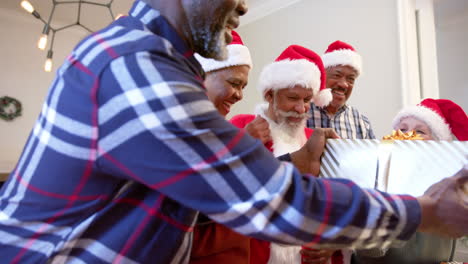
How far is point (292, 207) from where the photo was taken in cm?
47

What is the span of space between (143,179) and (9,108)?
5151 millimetres

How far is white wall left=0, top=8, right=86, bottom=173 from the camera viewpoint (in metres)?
4.73

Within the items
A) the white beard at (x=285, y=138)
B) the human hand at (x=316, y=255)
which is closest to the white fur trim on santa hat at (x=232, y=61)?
the white beard at (x=285, y=138)

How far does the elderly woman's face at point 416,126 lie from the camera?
1.51 metres

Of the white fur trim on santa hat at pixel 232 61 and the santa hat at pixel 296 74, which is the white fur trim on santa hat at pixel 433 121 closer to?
the santa hat at pixel 296 74

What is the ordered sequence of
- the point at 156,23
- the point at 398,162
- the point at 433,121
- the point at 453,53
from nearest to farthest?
the point at 156,23 < the point at 398,162 < the point at 433,121 < the point at 453,53

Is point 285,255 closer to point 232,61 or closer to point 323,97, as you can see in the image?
point 232,61

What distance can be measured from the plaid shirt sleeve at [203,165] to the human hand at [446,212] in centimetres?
8

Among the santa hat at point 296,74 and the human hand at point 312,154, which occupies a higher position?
the santa hat at point 296,74

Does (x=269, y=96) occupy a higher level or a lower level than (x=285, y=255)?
higher

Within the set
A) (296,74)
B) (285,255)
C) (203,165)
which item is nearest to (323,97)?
(296,74)

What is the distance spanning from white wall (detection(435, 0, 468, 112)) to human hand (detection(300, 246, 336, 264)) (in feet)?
13.5

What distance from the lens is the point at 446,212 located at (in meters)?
0.53

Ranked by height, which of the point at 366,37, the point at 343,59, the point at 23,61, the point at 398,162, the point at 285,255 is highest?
the point at 23,61
